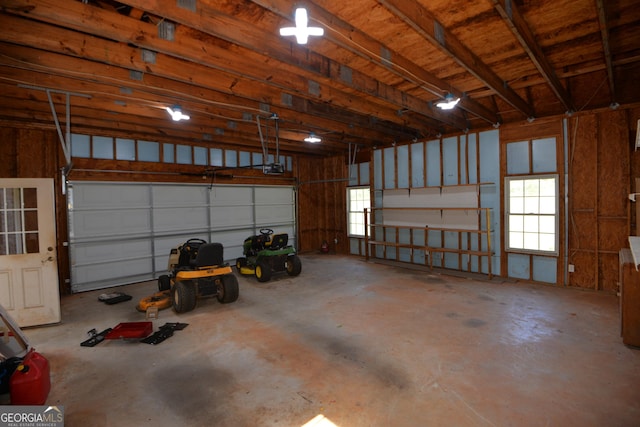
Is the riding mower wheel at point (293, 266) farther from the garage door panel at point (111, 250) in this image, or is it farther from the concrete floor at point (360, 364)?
the garage door panel at point (111, 250)

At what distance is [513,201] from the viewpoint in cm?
609

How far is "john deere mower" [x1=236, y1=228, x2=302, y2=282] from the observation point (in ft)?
20.9

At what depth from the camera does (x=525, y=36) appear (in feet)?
9.92

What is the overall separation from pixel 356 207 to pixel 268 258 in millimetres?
3874

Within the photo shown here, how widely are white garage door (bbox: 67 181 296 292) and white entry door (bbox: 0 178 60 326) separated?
1.95 metres

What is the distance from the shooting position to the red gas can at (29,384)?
7.49 ft

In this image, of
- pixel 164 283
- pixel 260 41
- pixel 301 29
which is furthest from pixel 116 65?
pixel 164 283

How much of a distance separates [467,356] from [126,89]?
5.36 metres

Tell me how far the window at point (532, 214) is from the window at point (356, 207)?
3.79 meters

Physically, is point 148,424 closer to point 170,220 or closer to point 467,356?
point 467,356

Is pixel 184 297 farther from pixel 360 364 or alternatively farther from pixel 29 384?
pixel 360 364

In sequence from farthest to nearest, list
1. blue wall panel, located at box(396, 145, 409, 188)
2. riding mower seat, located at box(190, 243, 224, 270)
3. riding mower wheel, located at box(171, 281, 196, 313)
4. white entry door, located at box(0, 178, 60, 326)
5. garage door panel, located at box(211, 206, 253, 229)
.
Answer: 1. garage door panel, located at box(211, 206, 253, 229)
2. blue wall panel, located at box(396, 145, 409, 188)
3. riding mower seat, located at box(190, 243, 224, 270)
4. riding mower wheel, located at box(171, 281, 196, 313)
5. white entry door, located at box(0, 178, 60, 326)

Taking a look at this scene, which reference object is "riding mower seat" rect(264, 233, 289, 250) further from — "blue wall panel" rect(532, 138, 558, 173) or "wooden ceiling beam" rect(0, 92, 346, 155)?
"blue wall panel" rect(532, 138, 558, 173)

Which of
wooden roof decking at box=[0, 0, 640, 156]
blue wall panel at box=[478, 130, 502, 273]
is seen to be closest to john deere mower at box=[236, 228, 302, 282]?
wooden roof decking at box=[0, 0, 640, 156]
